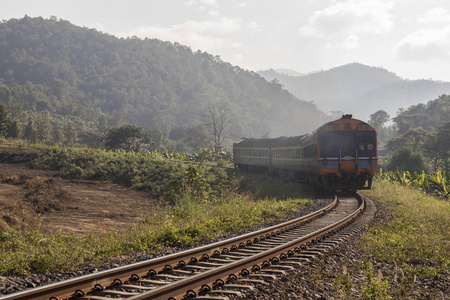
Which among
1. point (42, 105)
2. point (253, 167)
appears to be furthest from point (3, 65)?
point (253, 167)

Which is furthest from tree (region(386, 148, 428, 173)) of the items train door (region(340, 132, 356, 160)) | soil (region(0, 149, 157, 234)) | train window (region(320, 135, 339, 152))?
soil (region(0, 149, 157, 234))

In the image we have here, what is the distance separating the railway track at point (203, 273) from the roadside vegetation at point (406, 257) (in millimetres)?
971

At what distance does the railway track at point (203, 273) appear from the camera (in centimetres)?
545

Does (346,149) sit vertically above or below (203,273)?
above

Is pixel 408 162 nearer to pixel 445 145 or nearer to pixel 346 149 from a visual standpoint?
pixel 445 145

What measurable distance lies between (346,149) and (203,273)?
589 inches

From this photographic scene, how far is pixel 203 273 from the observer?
6.21 metres

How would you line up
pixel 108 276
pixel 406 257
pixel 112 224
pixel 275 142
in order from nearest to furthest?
pixel 108 276, pixel 406 257, pixel 112 224, pixel 275 142

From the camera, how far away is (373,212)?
14.5 m

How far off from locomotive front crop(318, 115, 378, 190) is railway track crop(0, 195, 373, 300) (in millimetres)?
9279

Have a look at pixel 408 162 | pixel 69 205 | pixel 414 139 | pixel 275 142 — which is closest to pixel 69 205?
pixel 69 205

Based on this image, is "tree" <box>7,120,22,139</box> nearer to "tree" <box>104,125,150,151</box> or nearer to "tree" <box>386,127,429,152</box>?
"tree" <box>104,125,150,151</box>

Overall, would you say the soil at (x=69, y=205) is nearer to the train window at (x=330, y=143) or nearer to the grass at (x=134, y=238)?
the grass at (x=134, y=238)

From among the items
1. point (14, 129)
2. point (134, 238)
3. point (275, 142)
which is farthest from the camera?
point (14, 129)
